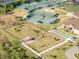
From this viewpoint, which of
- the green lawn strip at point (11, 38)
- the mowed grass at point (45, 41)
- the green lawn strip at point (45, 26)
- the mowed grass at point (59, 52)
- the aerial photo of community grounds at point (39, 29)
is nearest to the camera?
the mowed grass at point (59, 52)

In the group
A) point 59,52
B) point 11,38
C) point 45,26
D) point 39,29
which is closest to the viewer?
point 59,52

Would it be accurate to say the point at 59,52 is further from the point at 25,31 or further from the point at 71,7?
the point at 71,7

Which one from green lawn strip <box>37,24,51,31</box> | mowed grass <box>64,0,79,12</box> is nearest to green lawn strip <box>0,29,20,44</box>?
green lawn strip <box>37,24,51,31</box>

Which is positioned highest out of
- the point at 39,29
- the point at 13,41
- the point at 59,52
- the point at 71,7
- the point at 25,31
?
the point at 71,7

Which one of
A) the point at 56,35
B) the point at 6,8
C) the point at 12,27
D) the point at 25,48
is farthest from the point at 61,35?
the point at 6,8

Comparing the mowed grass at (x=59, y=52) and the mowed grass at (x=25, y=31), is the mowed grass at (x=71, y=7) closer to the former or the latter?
the mowed grass at (x=25, y=31)

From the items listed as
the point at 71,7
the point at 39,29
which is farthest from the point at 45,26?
the point at 71,7

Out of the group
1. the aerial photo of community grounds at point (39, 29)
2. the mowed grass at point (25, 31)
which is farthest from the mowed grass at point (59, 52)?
the mowed grass at point (25, 31)

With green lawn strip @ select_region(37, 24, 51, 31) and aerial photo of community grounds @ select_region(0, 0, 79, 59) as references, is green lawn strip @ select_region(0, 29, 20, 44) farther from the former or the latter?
green lawn strip @ select_region(37, 24, 51, 31)
